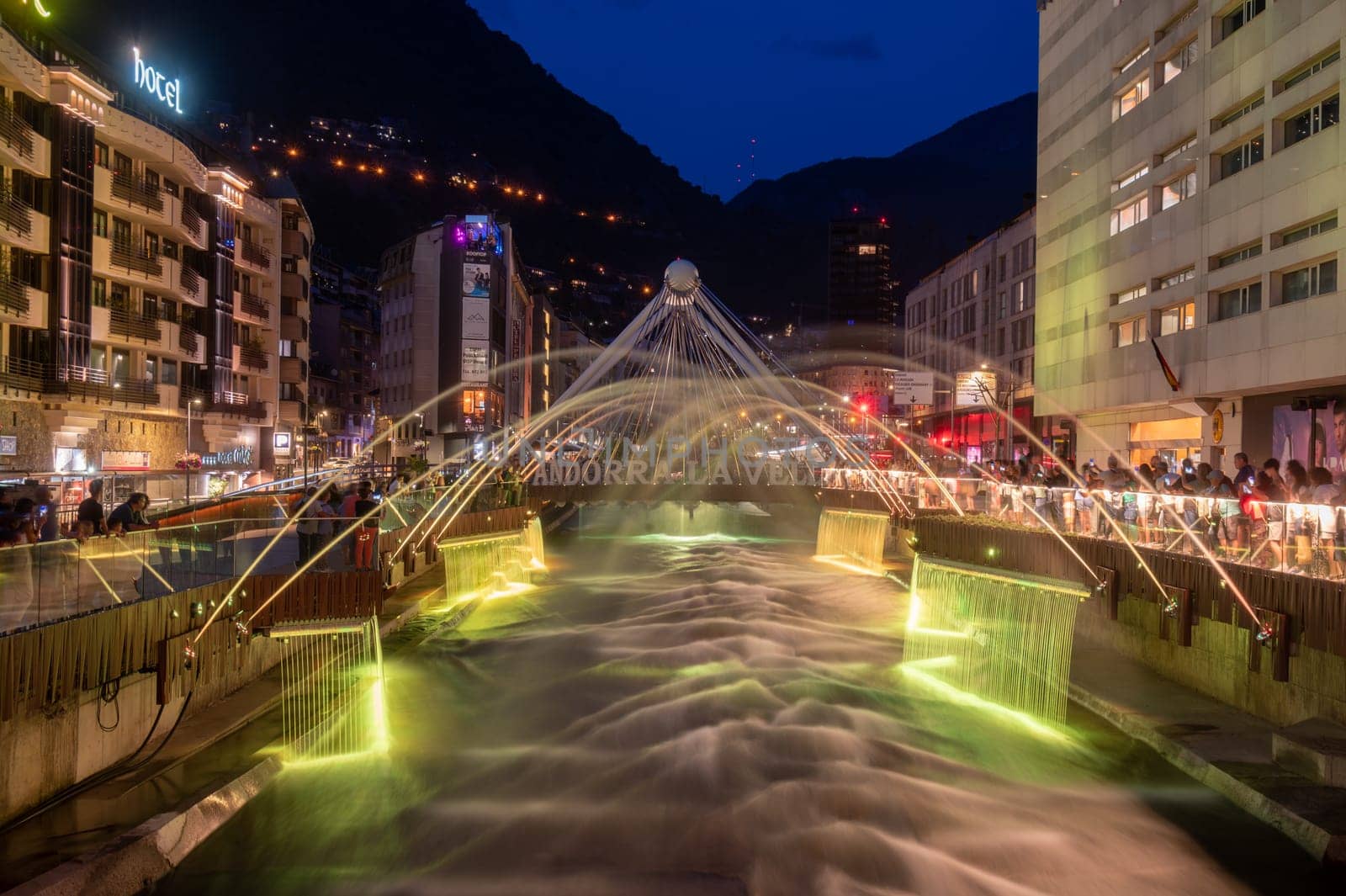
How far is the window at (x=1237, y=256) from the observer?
30.5 m

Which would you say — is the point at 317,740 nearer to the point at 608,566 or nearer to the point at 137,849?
the point at 137,849

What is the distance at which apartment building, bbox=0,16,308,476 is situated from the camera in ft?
108

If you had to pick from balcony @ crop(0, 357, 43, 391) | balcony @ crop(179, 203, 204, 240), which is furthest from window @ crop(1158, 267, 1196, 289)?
balcony @ crop(179, 203, 204, 240)

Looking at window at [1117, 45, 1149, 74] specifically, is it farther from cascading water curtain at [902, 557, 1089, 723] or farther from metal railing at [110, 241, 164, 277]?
metal railing at [110, 241, 164, 277]

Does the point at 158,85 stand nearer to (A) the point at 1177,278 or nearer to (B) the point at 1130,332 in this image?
(B) the point at 1130,332

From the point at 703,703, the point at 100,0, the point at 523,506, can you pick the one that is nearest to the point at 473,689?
the point at 703,703

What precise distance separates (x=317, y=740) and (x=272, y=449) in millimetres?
47011

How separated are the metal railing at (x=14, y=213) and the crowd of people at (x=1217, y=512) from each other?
105 feet

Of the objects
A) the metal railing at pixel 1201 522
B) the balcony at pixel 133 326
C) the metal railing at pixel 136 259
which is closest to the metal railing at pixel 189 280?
the metal railing at pixel 136 259

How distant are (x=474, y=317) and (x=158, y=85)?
40.0 m

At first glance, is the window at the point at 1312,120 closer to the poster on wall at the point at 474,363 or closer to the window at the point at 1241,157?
the window at the point at 1241,157

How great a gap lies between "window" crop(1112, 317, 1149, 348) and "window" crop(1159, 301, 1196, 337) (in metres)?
0.68

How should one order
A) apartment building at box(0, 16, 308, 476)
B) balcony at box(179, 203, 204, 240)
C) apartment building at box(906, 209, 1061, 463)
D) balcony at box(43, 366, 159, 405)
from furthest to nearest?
apartment building at box(906, 209, 1061, 463) < balcony at box(179, 203, 204, 240) < balcony at box(43, 366, 159, 405) < apartment building at box(0, 16, 308, 476)

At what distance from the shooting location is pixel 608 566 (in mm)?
35906
